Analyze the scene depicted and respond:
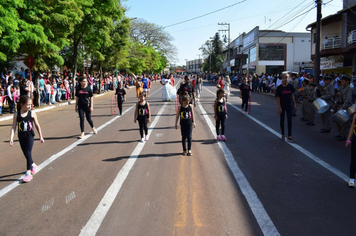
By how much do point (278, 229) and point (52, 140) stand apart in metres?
7.47

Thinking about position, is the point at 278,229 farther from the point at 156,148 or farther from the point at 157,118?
the point at 157,118

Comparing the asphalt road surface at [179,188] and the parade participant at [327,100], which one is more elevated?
the parade participant at [327,100]

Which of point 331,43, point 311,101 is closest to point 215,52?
point 331,43

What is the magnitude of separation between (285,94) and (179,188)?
4987 millimetres

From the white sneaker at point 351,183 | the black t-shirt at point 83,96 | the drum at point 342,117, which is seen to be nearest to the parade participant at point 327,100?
the drum at point 342,117

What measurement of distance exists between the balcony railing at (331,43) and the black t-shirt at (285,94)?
23.4 meters

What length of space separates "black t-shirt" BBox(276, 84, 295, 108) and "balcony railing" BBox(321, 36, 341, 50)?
23.4 meters

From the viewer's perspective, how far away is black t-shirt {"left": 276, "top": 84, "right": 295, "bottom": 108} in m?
8.73

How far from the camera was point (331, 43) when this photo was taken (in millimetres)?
29781

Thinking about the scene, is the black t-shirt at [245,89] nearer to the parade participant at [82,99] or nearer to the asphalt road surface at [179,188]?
the asphalt road surface at [179,188]

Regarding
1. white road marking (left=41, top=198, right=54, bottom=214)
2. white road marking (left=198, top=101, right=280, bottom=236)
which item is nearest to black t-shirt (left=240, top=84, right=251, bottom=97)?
white road marking (left=198, top=101, right=280, bottom=236)

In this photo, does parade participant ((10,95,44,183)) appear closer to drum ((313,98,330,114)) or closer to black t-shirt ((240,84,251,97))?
drum ((313,98,330,114))

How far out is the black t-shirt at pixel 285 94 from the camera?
8.73m

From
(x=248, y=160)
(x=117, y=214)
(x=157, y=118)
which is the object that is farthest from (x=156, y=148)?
(x=157, y=118)
